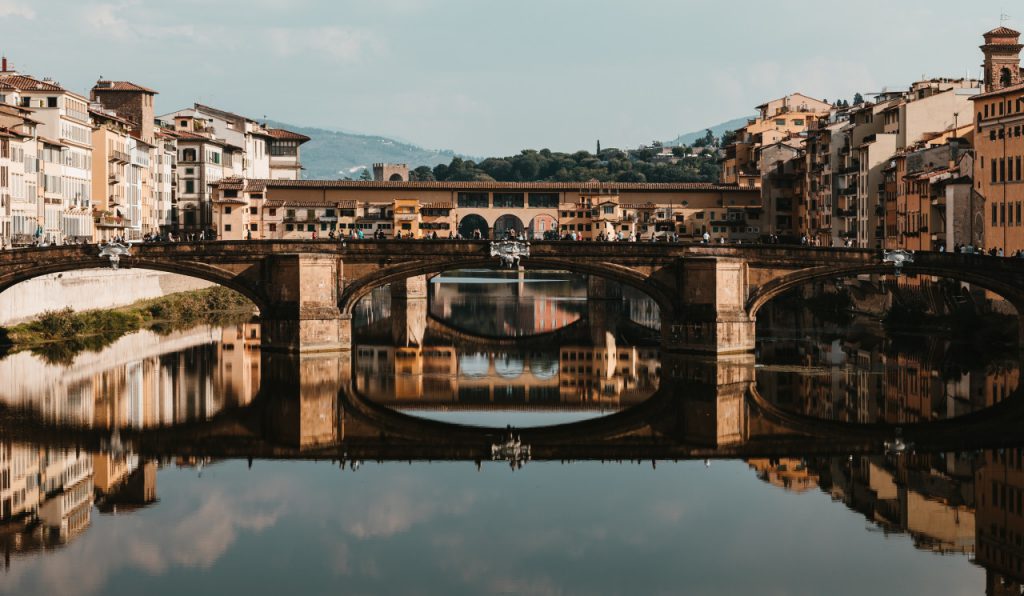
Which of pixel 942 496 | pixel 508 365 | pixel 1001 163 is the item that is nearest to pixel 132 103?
pixel 508 365

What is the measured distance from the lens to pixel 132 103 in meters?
111

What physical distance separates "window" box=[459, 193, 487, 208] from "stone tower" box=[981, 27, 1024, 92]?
159 ft

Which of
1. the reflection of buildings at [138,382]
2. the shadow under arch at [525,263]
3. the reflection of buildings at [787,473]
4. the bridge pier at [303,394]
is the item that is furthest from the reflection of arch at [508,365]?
the reflection of buildings at [787,473]

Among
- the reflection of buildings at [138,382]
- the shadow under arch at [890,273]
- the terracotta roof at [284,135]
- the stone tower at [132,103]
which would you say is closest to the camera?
the reflection of buildings at [138,382]

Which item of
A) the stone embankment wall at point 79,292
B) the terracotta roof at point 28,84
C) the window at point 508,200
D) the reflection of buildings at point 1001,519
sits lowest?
the reflection of buildings at point 1001,519

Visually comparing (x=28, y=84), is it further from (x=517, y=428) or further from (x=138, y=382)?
(x=517, y=428)

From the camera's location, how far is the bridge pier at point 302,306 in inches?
2672

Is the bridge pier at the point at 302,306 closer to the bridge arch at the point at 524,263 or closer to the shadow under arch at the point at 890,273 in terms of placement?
the bridge arch at the point at 524,263

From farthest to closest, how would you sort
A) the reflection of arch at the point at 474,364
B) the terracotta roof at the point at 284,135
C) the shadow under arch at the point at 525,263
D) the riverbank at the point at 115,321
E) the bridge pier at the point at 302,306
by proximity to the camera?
the terracotta roof at the point at 284,135 → the shadow under arch at the point at 525,263 → the riverbank at the point at 115,321 → the bridge pier at the point at 302,306 → the reflection of arch at the point at 474,364

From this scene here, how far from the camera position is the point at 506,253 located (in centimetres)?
6912

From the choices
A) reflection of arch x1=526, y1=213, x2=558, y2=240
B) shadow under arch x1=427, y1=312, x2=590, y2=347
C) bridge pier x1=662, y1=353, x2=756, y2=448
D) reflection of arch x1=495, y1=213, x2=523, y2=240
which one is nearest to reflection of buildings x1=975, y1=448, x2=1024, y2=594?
bridge pier x1=662, y1=353, x2=756, y2=448

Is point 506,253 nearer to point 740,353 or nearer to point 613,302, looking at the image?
point 740,353

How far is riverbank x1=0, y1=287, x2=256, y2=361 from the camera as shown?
68.1m

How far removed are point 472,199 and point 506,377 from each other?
2413 inches
